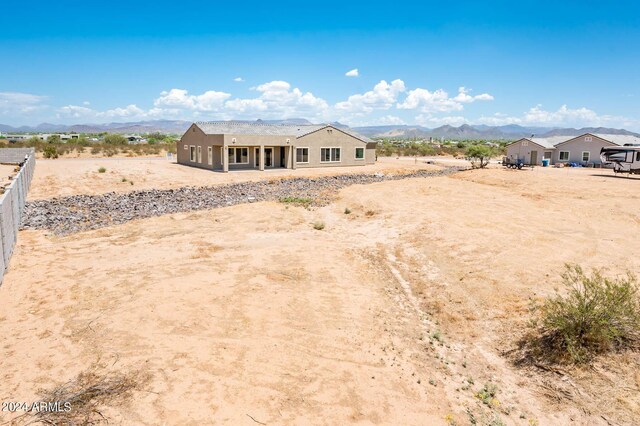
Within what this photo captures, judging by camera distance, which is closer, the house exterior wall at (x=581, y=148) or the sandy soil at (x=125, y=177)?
the sandy soil at (x=125, y=177)

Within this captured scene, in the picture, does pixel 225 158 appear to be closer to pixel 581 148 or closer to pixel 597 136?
pixel 581 148

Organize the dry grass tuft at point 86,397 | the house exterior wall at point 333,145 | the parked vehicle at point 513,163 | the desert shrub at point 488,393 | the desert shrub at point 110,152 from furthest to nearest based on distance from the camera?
the desert shrub at point 110,152 < the parked vehicle at point 513,163 < the house exterior wall at point 333,145 < the desert shrub at point 488,393 < the dry grass tuft at point 86,397

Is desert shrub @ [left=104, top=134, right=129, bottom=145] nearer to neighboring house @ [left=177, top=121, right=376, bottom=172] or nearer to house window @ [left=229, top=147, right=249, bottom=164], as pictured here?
neighboring house @ [left=177, top=121, right=376, bottom=172]

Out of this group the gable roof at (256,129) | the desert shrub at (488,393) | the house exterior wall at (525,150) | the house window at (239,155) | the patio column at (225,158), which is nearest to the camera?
the desert shrub at (488,393)

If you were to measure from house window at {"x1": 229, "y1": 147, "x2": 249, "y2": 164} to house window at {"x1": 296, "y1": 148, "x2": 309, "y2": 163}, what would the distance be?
499 centimetres

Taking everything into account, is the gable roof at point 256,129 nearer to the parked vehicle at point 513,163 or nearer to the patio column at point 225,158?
the patio column at point 225,158

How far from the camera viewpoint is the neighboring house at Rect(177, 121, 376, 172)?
3619cm

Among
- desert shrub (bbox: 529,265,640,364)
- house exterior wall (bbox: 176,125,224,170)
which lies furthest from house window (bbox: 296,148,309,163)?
desert shrub (bbox: 529,265,640,364)

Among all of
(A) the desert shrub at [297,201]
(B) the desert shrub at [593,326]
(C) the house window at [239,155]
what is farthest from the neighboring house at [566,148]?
(B) the desert shrub at [593,326]

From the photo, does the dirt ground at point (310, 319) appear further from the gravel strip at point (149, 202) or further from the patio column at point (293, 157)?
the patio column at point (293, 157)

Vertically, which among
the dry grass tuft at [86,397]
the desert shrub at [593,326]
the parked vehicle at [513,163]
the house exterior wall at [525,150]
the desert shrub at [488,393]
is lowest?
the desert shrub at [488,393]

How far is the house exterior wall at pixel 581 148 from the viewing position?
147 ft

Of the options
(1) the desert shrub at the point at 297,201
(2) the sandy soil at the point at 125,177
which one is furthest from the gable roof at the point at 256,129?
(1) the desert shrub at the point at 297,201

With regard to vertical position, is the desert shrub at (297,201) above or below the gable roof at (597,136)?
below
